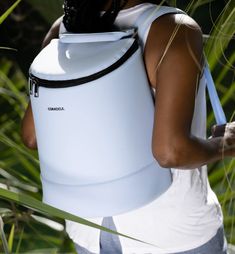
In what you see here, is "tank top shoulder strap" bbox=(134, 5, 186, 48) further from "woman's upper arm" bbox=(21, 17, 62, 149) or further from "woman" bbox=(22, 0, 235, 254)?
"woman's upper arm" bbox=(21, 17, 62, 149)

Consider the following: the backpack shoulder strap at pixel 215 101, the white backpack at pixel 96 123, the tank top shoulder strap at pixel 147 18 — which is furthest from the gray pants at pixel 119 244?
the tank top shoulder strap at pixel 147 18

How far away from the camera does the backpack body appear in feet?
3.55

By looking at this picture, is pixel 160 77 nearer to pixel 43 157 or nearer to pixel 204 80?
pixel 204 80

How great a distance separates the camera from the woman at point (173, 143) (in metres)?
1.09

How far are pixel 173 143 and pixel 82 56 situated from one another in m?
0.20

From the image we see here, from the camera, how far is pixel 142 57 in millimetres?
1123

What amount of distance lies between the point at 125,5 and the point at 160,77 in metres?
0.17

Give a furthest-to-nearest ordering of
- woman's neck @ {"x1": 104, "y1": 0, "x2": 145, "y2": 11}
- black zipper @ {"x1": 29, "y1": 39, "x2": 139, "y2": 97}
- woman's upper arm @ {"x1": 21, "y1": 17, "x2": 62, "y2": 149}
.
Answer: woman's upper arm @ {"x1": 21, "y1": 17, "x2": 62, "y2": 149} → woman's neck @ {"x1": 104, "y1": 0, "x2": 145, "y2": 11} → black zipper @ {"x1": 29, "y1": 39, "x2": 139, "y2": 97}

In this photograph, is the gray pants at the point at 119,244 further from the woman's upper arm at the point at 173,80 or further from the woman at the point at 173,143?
the woman's upper arm at the point at 173,80

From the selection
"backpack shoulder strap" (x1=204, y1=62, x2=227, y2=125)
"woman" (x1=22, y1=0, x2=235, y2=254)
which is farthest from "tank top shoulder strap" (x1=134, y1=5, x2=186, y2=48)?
"backpack shoulder strap" (x1=204, y1=62, x2=227, y2=125)

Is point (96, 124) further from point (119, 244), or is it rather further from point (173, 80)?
point (119, 244)

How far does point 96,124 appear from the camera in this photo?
1.10 m

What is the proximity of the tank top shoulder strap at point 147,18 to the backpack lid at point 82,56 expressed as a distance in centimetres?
4

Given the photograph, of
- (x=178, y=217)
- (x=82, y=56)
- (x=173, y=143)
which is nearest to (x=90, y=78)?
(x=82, y=56)
